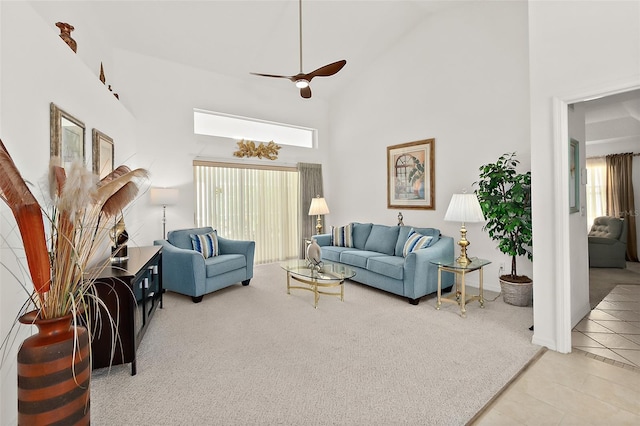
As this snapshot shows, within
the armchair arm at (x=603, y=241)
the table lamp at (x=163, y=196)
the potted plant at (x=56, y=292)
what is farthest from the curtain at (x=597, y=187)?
the potted plant at (x=56, y=292)

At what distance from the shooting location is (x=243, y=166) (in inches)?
231

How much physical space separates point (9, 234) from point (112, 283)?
75cm

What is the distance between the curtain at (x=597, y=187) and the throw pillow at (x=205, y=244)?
7.48 m

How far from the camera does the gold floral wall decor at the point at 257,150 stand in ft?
18.7

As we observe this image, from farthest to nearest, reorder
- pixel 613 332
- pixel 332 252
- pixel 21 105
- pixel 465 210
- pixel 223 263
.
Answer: pixel 332 252, pixel 223 263, pixel 465 210, pixel 613 332, pixel 21 105

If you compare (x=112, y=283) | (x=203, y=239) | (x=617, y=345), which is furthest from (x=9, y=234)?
(x=617, y=345)

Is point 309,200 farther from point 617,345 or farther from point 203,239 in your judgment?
point 617,345

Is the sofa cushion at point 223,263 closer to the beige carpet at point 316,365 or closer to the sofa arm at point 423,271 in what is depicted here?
the beige carpet at point 316,365

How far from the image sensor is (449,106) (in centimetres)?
480

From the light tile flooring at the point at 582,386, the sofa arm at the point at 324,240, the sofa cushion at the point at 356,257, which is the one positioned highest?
the sofa arm at the point at 324,240

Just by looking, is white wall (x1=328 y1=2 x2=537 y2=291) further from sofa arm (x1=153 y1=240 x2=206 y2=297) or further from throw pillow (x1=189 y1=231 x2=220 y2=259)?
sofa arm (x1=153 y1=240 x2=206 y2=297)

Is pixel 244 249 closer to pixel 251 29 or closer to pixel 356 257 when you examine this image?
pixel 356 257

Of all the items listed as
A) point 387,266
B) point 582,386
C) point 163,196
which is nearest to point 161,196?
point 163,196

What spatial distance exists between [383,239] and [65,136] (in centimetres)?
408
